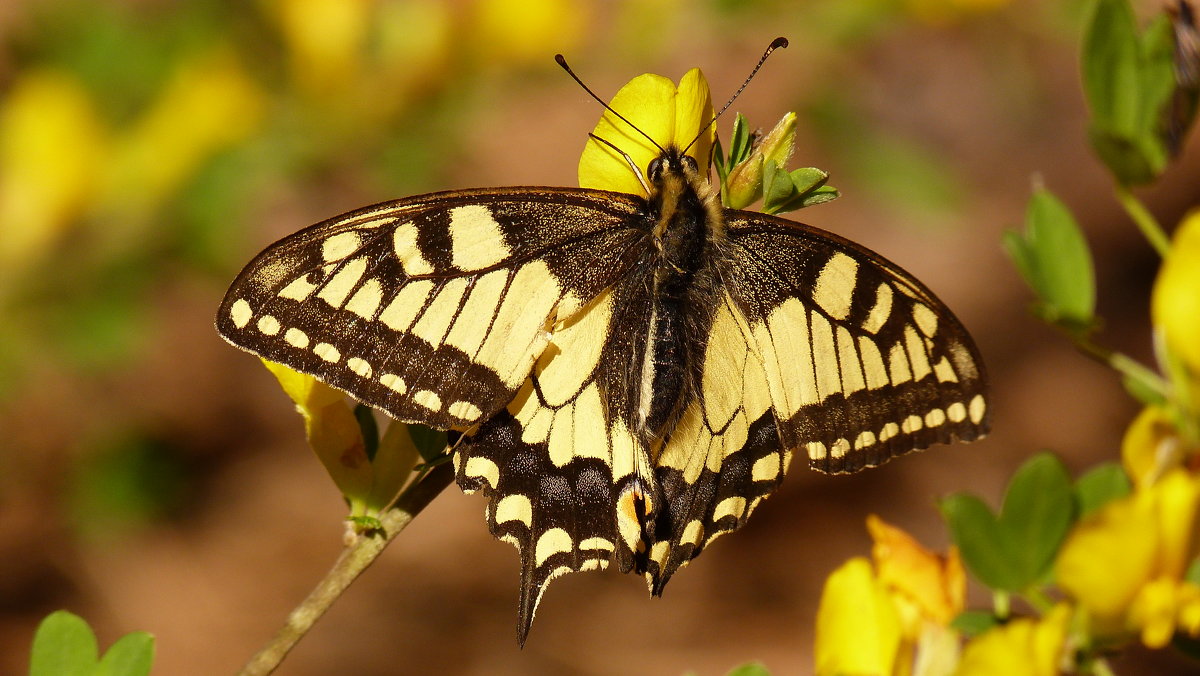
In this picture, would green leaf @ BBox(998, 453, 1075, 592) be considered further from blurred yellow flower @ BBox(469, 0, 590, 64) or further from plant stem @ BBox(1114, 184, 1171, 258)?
blurred yellow flower @ BBox(469, 0, 590, 64)

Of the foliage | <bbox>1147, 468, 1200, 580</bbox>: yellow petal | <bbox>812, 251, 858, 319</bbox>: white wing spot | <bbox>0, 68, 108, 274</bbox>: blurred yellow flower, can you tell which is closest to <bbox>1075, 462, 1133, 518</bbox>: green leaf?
the foliage

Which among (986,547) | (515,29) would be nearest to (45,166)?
(515,29)

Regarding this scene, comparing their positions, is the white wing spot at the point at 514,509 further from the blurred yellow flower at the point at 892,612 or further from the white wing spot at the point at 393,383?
the blurred yellow flower at the point at 892,612

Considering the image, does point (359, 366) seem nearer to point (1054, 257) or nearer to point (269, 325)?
point (269, 325)

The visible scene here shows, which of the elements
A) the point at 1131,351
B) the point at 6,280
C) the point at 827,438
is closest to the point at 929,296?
the point at 827,438

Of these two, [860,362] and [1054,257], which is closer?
[1054,257]

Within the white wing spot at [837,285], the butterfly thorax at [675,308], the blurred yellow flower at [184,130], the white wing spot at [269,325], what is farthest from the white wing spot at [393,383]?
the blurred yellow flower at [184,130]
